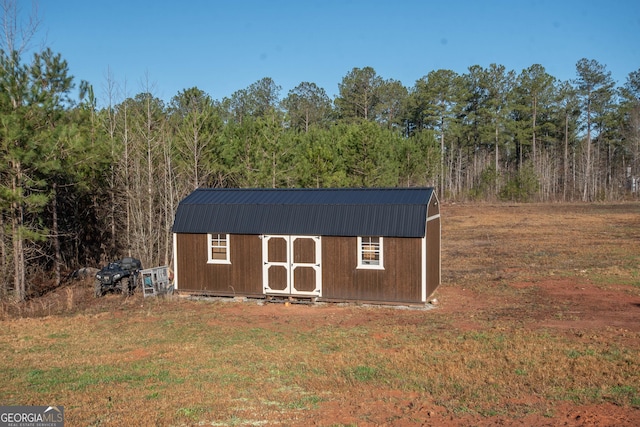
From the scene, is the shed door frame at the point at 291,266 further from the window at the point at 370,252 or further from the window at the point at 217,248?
the window at the point at 217,248

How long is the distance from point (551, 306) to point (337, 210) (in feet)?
22.4

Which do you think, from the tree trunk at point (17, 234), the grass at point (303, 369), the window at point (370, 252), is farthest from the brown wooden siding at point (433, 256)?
the tree trunk at point (17, 234)

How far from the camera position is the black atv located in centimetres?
Answer: 1883

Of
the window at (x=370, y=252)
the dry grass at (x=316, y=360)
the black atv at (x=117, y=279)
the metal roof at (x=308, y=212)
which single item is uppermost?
the metal roof at (x=308, y=212)

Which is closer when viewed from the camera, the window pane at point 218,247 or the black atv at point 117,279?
the window pane at point 218,247

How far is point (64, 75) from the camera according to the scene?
22.9m

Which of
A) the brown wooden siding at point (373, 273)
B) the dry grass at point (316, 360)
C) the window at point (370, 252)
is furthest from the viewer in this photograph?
the window at point (370, 252)

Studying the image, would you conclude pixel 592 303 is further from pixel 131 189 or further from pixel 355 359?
pixel 131 189

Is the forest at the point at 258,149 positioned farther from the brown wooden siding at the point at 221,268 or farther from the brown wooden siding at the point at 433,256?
the brown wooden siding at the point at 433,256

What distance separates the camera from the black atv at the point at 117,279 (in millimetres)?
18828

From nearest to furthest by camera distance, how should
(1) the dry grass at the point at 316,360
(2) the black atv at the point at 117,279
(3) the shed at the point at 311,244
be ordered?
(1) the dry grass at the point at 316,360 → (3) the shed at the point at 311,244 → (2) the black atv at the point at 117,279

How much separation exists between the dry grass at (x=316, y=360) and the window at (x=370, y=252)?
55.4 inches

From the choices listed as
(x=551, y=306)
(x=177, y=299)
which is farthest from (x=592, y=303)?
(x=177, y=299)

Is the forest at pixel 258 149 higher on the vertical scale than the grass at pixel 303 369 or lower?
higher
